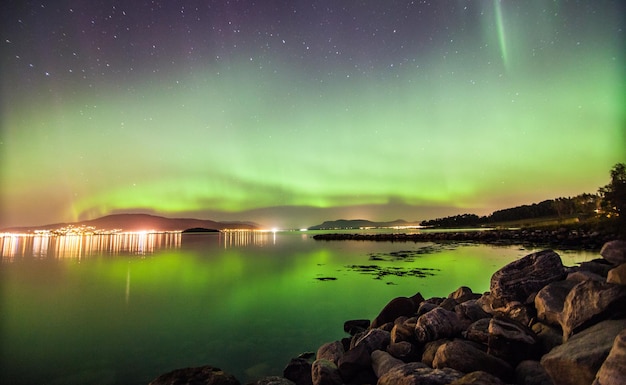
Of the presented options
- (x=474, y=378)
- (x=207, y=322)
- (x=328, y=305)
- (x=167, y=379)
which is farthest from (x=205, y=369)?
(x=328, y=305)

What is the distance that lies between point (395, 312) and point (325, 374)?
4.96 meters

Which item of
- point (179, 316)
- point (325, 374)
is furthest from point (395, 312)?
point (179, 316)

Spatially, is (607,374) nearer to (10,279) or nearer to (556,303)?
(556,303)

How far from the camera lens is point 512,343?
672 cm

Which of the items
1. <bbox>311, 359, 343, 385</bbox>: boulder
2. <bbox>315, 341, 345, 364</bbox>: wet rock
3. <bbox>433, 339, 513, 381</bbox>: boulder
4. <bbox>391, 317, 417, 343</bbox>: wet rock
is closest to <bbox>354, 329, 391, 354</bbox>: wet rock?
<bbox>391, 317, 417, 343</bbox>: wet rock

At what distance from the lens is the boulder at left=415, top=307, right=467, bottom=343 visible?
26.7 ft

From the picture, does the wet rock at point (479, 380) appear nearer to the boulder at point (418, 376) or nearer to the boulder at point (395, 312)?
the boulder at point (418, 376)

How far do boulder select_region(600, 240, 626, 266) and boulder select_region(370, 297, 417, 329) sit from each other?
6033 mm

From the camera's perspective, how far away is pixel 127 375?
9.95 m

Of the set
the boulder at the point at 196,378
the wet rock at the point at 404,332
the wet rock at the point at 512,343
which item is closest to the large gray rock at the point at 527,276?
the wet rock at the point at 512,343

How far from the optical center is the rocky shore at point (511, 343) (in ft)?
17.9

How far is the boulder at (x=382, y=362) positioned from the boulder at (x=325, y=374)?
2.99 feet

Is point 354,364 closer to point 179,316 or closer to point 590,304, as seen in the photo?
point 590,304

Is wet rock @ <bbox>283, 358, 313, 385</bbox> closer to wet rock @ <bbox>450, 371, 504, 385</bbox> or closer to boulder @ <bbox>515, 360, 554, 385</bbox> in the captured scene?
wet rock @ <bbox>450, 371, 504, 385</bbox>
